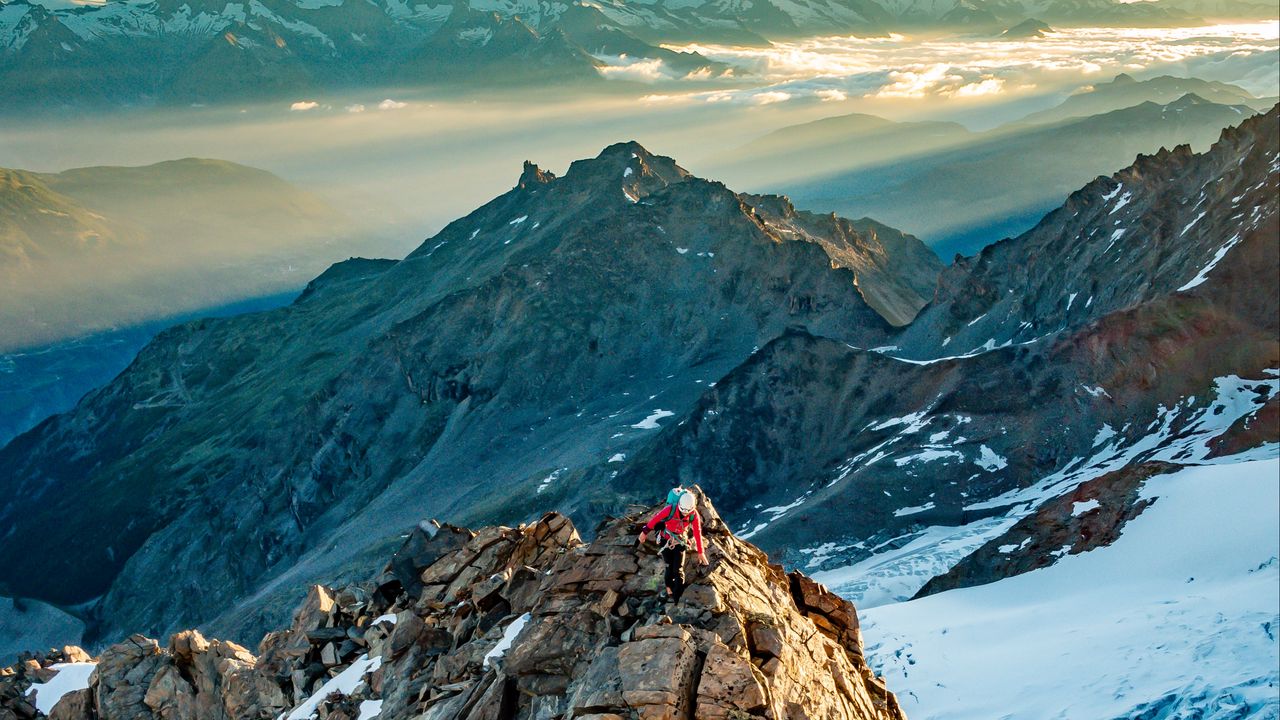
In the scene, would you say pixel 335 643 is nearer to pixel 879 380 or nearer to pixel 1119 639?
pixel 1119 639

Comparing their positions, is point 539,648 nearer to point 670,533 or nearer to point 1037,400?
point 670,533

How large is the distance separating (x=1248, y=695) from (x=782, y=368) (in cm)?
12332

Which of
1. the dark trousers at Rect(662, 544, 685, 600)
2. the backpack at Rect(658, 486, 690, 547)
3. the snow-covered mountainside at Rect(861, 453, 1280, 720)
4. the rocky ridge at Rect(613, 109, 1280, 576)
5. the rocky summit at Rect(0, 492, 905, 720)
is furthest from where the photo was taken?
the rocky ridge at Rect(613, 109, 1280, 576)

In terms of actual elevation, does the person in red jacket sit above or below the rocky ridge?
above

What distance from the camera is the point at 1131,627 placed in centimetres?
5972

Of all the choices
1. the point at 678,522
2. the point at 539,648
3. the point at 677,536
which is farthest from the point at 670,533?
the point at 539,648

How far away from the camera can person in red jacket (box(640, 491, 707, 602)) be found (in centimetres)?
3581

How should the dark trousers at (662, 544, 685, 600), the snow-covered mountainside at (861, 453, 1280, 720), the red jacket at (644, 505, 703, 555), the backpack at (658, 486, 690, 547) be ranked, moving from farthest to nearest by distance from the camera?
the snow-covered mountainside at (861, 453, 1280, 720) < the red jacket at (644, 505, 703, 555) < the backpack at (658, 486, 690, 547) < the dark trousers at (662, 544, 685, 600)

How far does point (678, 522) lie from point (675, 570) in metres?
1.81

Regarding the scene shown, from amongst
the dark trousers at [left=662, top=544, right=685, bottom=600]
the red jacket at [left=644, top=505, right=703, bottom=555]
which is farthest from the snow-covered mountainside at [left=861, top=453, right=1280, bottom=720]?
the dark trousers at [left=662, top=544, right=685, bottom=600]

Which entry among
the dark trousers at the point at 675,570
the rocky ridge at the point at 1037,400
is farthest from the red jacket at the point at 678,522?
the rocky ridge at the point at 1037,400

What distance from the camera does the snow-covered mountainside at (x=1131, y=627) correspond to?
173 ft

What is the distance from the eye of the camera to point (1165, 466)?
3401 inches

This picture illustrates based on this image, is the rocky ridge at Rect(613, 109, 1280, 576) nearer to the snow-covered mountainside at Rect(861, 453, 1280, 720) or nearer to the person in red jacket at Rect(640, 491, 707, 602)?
the snow-covered mountainside at Rect(861, 453, 1280, 720)
